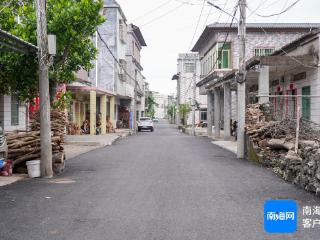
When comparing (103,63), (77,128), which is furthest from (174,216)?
(103,63)

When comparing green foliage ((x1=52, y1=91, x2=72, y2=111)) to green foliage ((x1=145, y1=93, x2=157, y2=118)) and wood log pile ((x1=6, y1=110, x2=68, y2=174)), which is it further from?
green foliage ((x1=145, y1=93, x2=157, y2=118))

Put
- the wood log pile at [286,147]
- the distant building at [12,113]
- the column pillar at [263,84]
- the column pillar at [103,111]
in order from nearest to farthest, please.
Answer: the wood log pile at [286,147], the column pillar at [263,84], the distant building at [12,113], the column pillar at [103,111]

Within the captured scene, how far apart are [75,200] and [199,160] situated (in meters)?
8.79

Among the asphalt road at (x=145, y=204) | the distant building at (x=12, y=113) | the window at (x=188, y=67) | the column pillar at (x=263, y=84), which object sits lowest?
the asphalt road at (x=145, y=204)

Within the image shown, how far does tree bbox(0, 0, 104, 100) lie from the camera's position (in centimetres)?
1416

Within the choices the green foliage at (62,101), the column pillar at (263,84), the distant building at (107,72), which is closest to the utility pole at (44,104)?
the green foliage at (62,101)

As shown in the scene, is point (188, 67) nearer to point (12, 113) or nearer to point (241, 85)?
point (12, 113)

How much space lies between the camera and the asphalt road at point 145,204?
648cm

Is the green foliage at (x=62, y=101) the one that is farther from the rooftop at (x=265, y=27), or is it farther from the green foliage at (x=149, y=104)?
the green foliage at (x=149, y=104)

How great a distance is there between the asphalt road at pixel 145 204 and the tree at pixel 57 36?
3.41 m

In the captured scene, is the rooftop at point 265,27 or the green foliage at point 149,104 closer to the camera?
the rooftop at point 265,27

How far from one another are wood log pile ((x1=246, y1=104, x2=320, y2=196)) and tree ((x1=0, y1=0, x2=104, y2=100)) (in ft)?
22.1

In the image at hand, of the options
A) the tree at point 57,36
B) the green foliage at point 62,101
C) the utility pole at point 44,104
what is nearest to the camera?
the utility pole at point 44,104

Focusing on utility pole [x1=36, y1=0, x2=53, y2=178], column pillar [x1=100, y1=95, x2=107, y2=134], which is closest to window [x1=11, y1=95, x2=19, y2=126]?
utility pole [x1=36, y1=0, x2=53, y2=178]
